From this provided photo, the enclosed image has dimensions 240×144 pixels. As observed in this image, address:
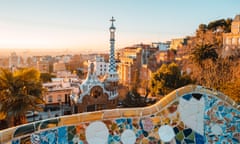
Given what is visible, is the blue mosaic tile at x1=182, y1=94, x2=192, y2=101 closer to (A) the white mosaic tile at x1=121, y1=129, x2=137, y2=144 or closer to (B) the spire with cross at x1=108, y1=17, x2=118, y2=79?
(A) the white mosaic tile at x1=121, y1=129, x2=137, y2=144

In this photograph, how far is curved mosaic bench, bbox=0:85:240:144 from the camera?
2490 mm

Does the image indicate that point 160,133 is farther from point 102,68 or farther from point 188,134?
point 102,68

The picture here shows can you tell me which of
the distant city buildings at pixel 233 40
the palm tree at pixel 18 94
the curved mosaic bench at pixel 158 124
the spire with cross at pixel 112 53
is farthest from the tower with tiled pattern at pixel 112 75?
the distant city buildings at pixel 233 40

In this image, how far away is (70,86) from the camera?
16.6 m

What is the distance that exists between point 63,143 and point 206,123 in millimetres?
1661

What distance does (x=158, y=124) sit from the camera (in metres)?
2.79

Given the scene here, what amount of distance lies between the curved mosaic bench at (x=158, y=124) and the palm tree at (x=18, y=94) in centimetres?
531

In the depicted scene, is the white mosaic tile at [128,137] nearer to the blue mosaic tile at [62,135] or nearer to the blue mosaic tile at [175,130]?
the blue mosaic tile at [175,130]

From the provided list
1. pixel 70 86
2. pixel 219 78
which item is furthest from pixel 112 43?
pixel 219 78

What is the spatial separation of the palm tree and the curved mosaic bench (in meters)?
5.31

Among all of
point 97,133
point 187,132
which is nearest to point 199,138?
point 187,132

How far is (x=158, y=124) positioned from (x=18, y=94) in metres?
5.72

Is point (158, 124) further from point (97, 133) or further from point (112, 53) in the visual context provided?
point (112, 53)

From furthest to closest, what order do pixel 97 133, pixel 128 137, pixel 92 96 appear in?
pixel 92 96, pixel 128 137, pixel 97 133
